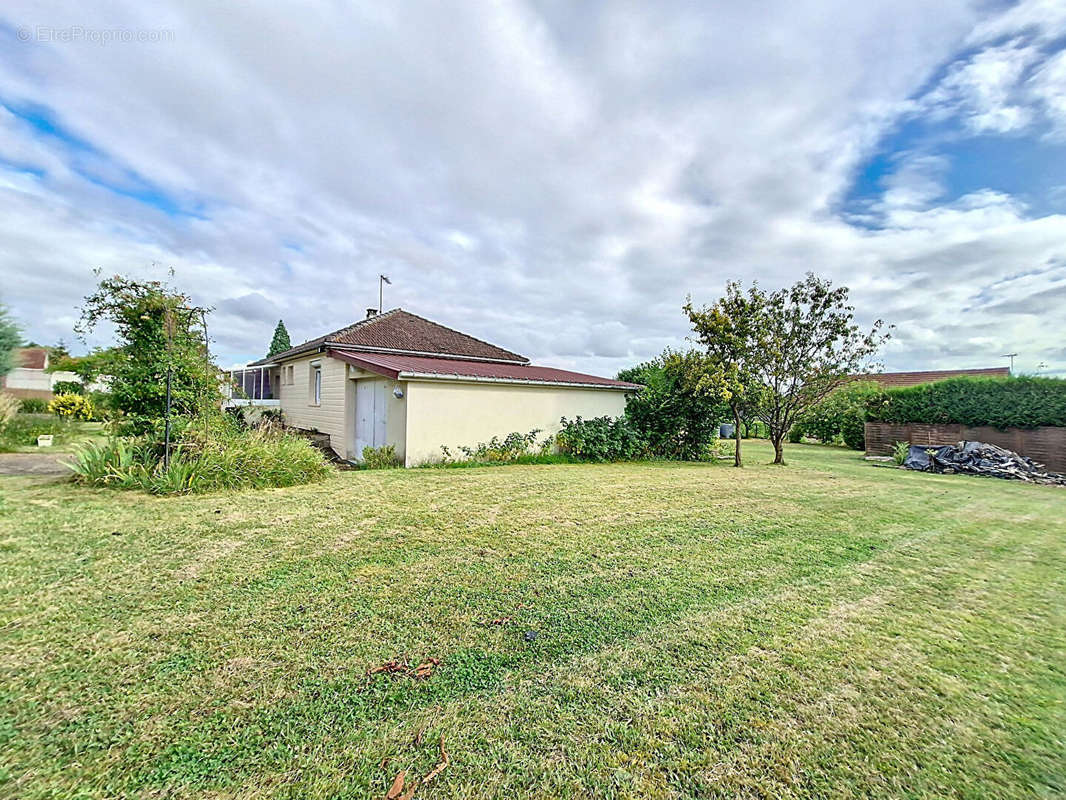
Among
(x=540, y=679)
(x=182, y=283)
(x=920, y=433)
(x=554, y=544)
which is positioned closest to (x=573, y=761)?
(x=540, y=679)

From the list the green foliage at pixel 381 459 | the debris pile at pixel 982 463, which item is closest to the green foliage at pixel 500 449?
the green foliage at pixel 381 459

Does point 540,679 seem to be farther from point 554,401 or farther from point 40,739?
point 554,401

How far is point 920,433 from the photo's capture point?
51.2 feet

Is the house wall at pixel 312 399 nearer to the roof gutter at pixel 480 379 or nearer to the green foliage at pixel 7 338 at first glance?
the roof gutter at pixel 480 379

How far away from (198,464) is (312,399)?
28.8ft

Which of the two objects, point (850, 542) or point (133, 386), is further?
point (133, 386)

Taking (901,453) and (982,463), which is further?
(901,453)

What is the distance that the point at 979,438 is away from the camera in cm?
1401

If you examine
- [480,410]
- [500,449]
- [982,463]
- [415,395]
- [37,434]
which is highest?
[415,395]

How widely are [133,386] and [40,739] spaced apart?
6.61 metres

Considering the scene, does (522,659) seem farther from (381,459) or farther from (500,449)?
(500,449)

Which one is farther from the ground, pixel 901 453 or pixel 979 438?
pixel 979 438

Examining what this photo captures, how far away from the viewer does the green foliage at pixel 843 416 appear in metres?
14.6

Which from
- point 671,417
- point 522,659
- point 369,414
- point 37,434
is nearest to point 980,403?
point 671,417
